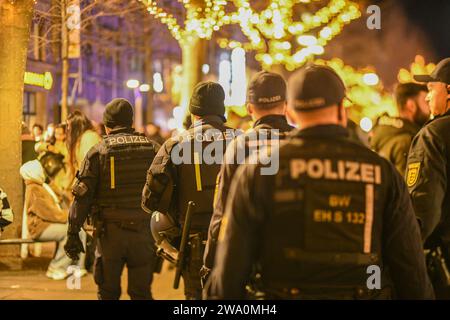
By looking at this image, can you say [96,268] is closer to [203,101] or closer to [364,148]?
[203,101]

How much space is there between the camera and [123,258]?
7.62 m

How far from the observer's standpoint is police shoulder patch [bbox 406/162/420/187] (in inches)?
212

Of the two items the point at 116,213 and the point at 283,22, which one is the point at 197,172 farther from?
the point at 283,22

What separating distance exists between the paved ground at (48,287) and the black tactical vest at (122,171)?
98.0 inches

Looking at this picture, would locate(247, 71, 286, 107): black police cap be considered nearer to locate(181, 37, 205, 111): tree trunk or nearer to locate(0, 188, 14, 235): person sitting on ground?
locate(0, 188, 14, 235): person sitting on ground

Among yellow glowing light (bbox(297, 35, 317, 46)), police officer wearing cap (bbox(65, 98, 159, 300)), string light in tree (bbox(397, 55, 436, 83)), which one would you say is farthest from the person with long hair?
string light in tree (bbox(397, 55, 436, 83))

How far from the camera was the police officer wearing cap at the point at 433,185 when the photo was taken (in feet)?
17.3

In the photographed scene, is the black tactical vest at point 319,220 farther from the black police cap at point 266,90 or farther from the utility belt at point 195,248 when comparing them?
the utility belt at point 195,248

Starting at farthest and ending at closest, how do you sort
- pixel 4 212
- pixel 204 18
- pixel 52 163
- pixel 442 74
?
pixel 204 18 → pixel 52 163 → pixel 4 212 → pixel 442 74

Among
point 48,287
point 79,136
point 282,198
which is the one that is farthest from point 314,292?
point 48,287

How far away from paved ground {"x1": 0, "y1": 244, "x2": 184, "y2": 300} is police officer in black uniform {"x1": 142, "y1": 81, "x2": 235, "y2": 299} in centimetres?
342

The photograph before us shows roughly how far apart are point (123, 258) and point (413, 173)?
3.13 m

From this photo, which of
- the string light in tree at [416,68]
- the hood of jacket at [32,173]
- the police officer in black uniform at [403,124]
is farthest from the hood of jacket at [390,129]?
the string light in tree at [416,68]
